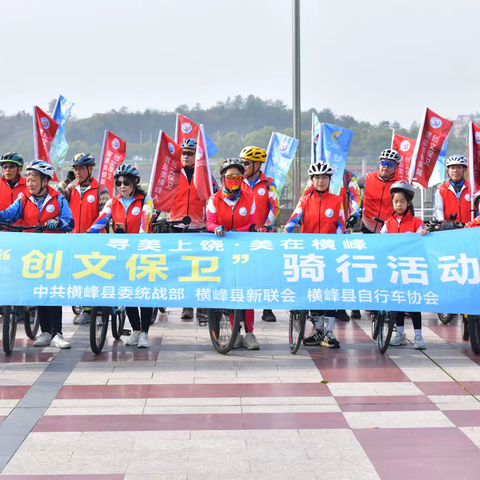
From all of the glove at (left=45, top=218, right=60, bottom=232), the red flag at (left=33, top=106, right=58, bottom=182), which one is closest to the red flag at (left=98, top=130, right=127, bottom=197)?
the red flag at (left=33, top=106, right=58, bottom=182)

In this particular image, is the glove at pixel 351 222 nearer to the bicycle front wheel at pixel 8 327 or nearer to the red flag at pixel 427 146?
the red flag at pixel 427 146

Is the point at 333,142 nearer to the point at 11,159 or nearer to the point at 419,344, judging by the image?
the point at 419,344

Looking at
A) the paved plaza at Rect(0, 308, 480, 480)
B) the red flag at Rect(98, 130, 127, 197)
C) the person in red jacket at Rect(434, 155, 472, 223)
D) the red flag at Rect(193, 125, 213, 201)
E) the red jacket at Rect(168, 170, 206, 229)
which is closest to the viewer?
the paved plaza at Rect(0, 308, 480, 480)

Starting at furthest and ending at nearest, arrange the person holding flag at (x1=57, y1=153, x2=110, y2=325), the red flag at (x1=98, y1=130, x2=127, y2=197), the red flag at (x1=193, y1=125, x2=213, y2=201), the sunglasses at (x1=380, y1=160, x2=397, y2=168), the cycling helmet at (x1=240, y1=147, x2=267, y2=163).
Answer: the red flag at (x1=98, y1=130, x2=127, y2=197) → the sunglasses at (x1=380, y1=160, x2=397, y2=168) → the person holding flag at (x1=57, y1=153, x2=110, y2=325) → the cycling helmet at (x1=240, y1=147, x2=267, y2=163) → the red flag at (x1=193, y1=125, x2=213, y2=201)

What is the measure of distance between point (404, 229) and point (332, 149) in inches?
169

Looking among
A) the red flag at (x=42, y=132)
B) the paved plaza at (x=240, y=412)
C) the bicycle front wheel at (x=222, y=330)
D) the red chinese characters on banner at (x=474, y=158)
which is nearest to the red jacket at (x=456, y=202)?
the red chinese characters on banner at (x=474, y=158)

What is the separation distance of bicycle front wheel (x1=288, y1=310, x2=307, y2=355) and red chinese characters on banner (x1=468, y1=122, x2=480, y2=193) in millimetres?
2933

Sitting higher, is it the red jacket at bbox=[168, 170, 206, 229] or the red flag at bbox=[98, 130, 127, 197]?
the red flag at bbox=[98, 130, 127, 197]

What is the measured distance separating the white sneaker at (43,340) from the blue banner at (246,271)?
0.64 meters

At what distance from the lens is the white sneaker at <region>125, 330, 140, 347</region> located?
29.5ft

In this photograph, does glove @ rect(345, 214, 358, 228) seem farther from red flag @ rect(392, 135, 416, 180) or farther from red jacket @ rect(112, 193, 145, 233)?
red flag @ rect(392, 135, 416, 180)

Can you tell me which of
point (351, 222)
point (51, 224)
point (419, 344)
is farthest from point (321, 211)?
point (51, 224)

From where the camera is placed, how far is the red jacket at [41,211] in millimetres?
8789

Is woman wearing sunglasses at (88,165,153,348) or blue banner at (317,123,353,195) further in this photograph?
blue banner at (317,123,353,195)
